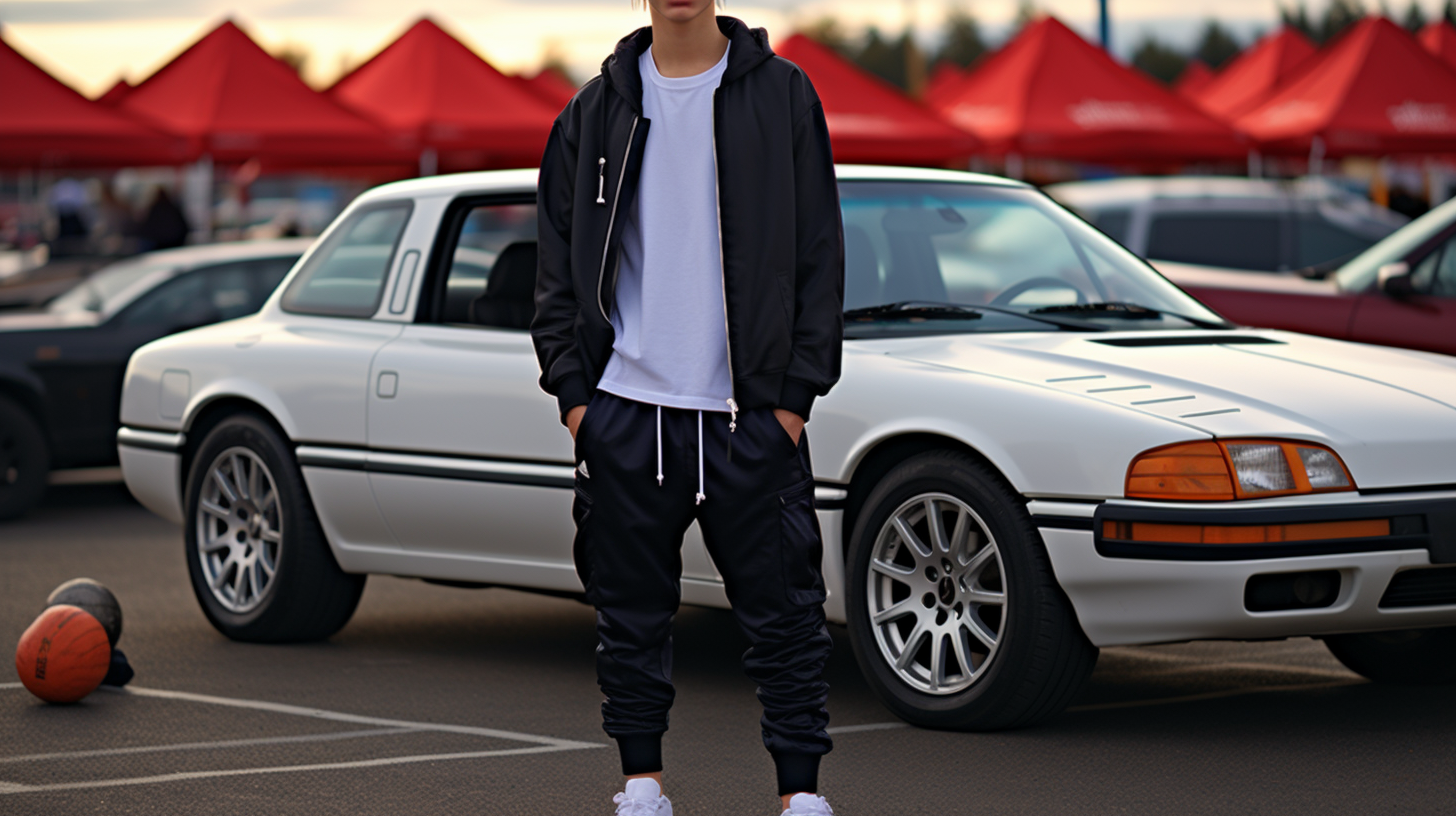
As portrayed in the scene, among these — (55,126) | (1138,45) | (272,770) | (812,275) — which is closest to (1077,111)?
(55,126)

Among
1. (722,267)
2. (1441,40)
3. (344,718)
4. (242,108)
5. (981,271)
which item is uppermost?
(1441,40)

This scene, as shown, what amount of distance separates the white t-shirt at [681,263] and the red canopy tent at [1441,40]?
20093mm

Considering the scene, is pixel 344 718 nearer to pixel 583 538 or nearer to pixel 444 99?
pixel 583 538

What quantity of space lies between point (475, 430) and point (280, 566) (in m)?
1.02

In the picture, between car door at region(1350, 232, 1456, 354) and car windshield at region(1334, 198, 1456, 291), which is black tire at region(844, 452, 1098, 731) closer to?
car door at region(1350, 232, 1456, 354)

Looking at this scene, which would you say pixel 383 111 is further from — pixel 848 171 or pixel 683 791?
pixel 683 791

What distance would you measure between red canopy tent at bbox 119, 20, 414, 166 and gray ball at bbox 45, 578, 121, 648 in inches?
407

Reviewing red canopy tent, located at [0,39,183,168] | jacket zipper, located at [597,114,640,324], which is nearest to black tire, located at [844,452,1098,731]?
jacket zipper, located at [597,114,640,324]

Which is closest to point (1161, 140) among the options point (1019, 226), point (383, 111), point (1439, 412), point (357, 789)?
point (383, 111)

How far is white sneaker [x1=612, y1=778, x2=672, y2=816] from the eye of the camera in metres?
3.80

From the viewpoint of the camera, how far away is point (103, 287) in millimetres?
11344

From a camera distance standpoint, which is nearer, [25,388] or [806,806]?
[806,806]

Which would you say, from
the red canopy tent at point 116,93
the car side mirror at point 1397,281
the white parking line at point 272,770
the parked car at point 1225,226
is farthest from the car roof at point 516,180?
the red canopy tent at point 116,93

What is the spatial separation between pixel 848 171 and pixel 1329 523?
2.05 meters
